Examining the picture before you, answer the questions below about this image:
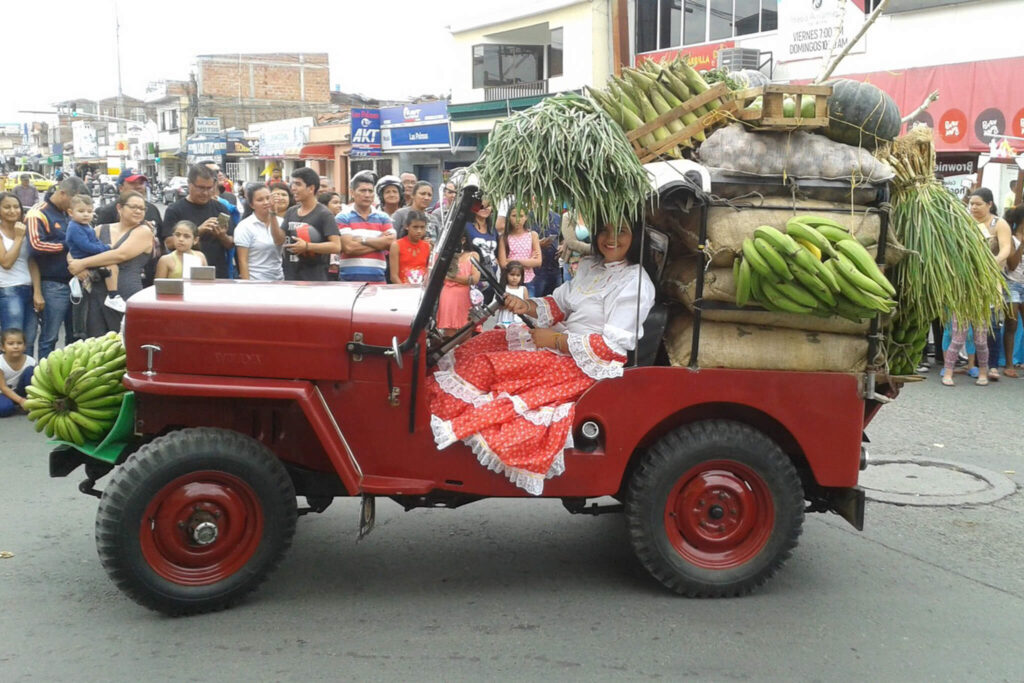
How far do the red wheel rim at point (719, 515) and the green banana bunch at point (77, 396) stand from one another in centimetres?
257

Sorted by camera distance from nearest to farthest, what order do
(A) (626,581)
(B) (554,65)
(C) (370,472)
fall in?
(C) (370,472), (A) (626,581), (B) (554,65)

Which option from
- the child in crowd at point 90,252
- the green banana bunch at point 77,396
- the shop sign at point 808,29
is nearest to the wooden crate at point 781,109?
the green banana bunch at point 77,396

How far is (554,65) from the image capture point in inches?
1185

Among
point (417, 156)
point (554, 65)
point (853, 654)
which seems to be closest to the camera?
point (853, 654)

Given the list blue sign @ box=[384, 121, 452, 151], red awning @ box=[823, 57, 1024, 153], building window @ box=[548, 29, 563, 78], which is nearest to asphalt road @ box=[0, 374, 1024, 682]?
red awning @ box=[823, 57, 1024, 153]

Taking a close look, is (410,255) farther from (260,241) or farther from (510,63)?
(510,63)

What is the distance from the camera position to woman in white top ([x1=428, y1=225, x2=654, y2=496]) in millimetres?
4008

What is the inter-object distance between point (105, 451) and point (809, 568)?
11.3ft

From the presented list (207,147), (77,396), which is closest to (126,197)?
(77,396)

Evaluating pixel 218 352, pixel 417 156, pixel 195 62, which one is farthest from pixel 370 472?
pixel 195 62

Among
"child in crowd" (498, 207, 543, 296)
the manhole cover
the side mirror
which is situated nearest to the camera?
the side mirror

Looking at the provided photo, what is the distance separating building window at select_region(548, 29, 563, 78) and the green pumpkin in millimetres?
25584

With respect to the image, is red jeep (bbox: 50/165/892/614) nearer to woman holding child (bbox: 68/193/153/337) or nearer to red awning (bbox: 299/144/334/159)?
woman holding child (bbox: 68/193/153/337)

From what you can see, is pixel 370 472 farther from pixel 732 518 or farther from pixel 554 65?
pixel 554 65
